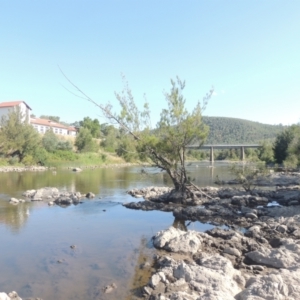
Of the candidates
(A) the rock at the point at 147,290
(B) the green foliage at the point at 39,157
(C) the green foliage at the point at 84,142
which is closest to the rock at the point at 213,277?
(A) the rock at the point at 147,290

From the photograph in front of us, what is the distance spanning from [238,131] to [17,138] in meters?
140

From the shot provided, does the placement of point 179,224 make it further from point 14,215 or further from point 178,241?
point 14,215

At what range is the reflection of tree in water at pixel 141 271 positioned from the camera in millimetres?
8287

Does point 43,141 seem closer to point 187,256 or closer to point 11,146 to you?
point 11,146

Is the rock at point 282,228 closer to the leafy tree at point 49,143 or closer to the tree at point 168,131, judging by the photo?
the tree at point 168,131

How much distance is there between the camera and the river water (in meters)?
8.72

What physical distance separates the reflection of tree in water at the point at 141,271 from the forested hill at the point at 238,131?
14079 centimetres

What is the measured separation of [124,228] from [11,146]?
155ft

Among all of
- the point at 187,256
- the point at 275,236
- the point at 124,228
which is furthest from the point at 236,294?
the point at 124,228

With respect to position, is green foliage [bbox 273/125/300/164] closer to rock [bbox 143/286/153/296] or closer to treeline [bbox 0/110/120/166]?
treeline [bbox 0/110/120/166]

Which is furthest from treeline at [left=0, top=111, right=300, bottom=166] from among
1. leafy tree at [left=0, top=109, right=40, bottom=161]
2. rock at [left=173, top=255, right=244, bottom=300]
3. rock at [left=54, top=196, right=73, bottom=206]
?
rock at [left=173, top=255, right=244, bottom=300]

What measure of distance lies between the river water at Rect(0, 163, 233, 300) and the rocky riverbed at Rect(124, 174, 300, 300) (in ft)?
2.72

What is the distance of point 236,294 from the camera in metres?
7.45

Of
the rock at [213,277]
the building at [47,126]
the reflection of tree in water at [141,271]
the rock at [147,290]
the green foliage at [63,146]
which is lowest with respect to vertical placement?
the reflection of tree in water at [141,271]
